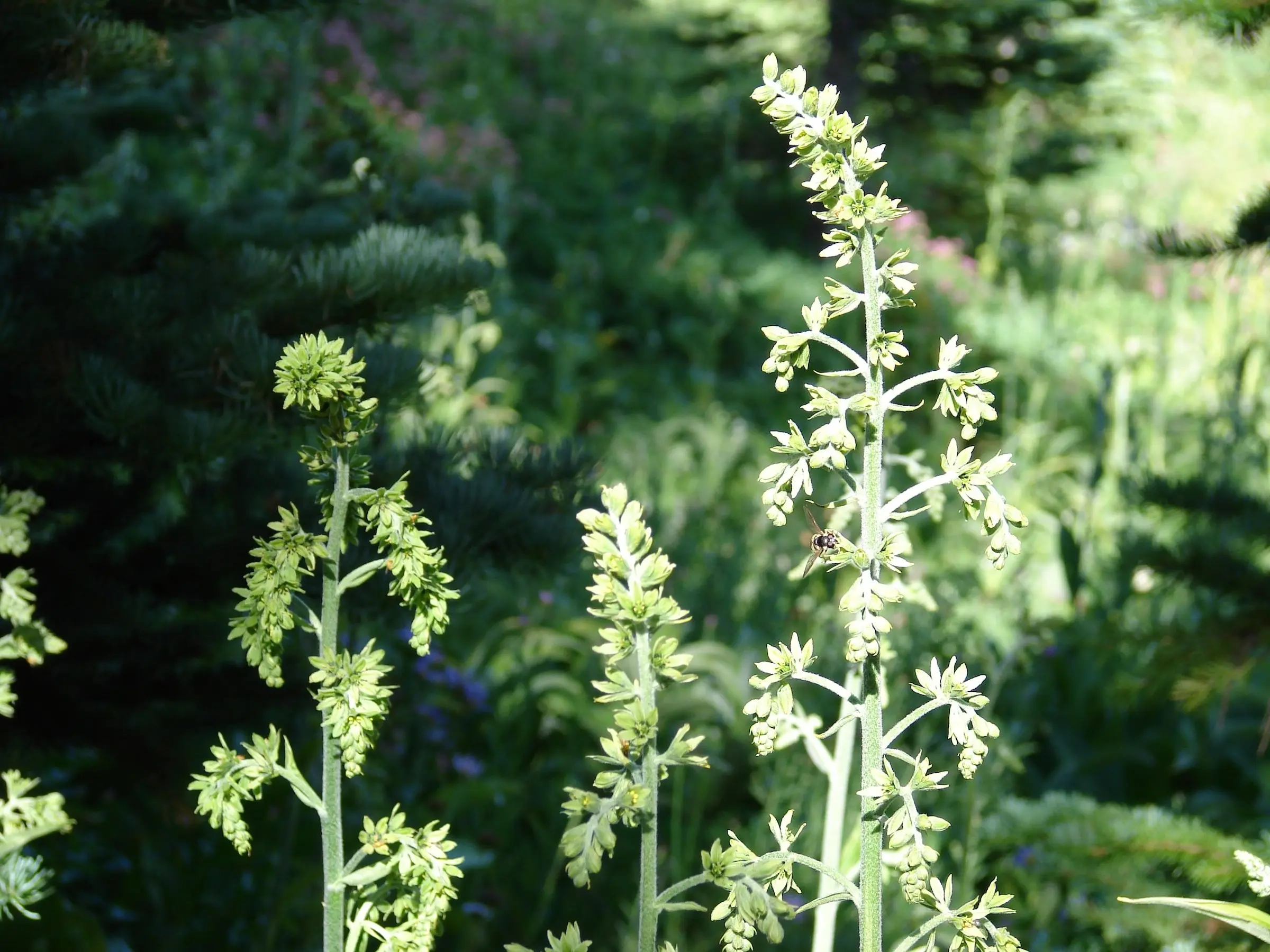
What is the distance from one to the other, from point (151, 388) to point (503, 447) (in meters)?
0.55

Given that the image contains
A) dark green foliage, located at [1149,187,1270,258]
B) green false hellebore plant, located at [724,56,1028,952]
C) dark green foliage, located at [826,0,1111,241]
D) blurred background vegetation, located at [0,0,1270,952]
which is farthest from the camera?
dark green foliage, located at [826,0,1111,241]

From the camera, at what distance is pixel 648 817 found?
809 mm

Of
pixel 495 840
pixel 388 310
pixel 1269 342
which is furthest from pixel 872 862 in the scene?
pixel 1269 342

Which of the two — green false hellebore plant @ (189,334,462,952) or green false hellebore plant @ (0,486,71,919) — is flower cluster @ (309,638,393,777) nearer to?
green false hellebore plant @ (189,334,462,952)

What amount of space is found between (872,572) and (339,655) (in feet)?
1.32

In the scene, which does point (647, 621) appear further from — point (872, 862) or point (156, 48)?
point (156, 48)

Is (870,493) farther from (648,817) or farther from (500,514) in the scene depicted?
(500,514)

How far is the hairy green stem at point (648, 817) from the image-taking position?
0.80m

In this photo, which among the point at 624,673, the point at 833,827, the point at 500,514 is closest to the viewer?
the point at 624,673

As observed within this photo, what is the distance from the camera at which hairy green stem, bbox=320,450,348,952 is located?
833 millimetres

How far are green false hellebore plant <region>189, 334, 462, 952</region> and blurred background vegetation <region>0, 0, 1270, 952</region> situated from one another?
0.64m

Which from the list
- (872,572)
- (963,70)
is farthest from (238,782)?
(963,70)

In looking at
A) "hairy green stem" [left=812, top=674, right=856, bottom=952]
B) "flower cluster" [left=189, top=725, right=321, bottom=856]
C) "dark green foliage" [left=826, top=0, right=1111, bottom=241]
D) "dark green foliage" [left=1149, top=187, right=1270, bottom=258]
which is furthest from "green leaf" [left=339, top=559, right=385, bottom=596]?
"dark green foliage" [left=826, top=0, right=1111, bottom=241]

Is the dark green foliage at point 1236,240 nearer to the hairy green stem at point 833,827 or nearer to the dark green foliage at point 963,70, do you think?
the hairy green stem at point 833,827
